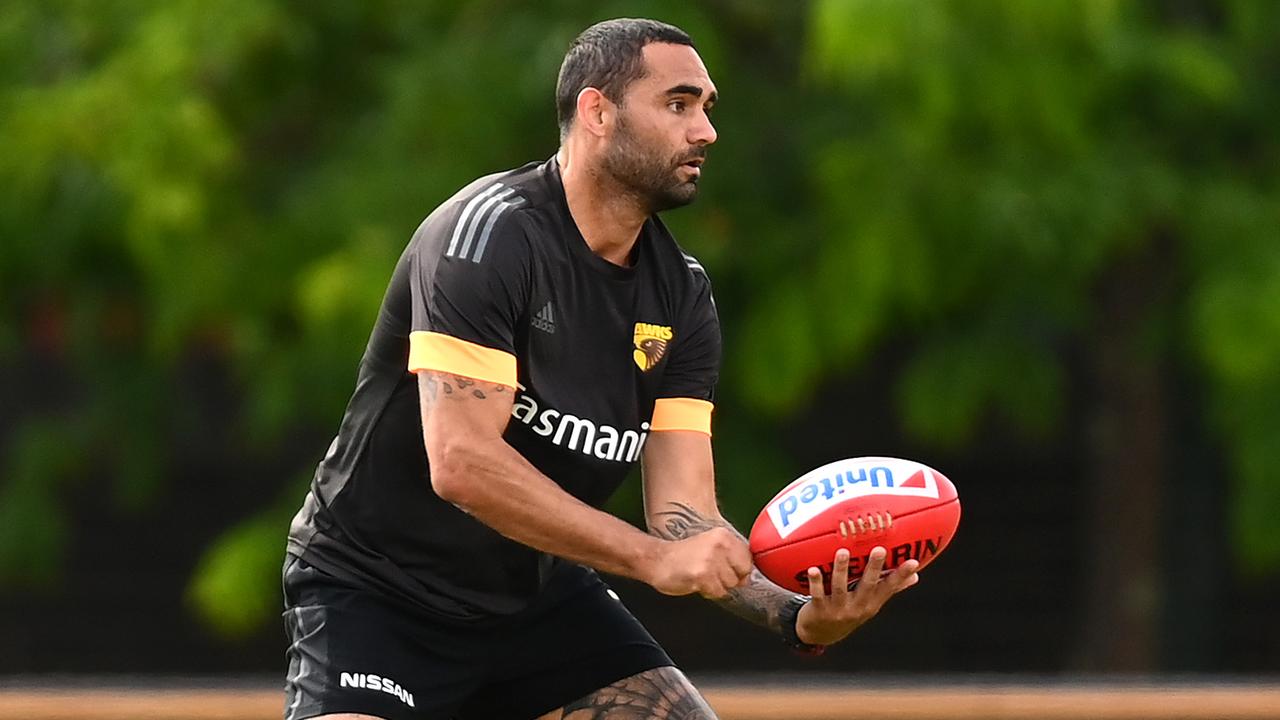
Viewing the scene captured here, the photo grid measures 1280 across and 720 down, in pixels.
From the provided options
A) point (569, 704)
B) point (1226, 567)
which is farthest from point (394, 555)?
point (1226, 567)

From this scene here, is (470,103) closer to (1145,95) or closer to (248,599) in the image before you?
(248,599)

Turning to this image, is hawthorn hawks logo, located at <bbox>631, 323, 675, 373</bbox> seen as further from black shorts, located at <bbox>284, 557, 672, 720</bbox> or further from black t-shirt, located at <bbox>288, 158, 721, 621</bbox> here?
black shorts, located at <bbox>284, 557, 672, 720</bbox>

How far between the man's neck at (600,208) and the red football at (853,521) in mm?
723

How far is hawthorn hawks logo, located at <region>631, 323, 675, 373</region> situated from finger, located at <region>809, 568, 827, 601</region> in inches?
24.5

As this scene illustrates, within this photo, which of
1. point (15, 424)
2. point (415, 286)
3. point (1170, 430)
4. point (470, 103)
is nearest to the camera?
point (415, 286)

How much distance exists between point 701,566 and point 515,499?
1.42 feet

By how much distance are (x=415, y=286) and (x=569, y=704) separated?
1.17m

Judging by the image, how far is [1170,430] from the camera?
42.9 ft

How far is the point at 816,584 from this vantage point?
4762 millimetres

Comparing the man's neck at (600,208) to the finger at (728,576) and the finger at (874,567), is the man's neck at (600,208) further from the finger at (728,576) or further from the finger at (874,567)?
the finger at (874,567)

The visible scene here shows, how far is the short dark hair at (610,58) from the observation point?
15.4 ft

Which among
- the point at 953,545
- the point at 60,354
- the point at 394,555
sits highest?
the point at 394,555

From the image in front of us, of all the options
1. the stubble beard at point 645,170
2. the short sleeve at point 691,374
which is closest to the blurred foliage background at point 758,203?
the short sleeve at point 691,374

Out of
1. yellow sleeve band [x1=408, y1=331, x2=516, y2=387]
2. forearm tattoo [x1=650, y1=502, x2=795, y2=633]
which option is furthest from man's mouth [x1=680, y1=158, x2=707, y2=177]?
forearm tattoo [x1=650, y1=502, x2=795, y2=633]
